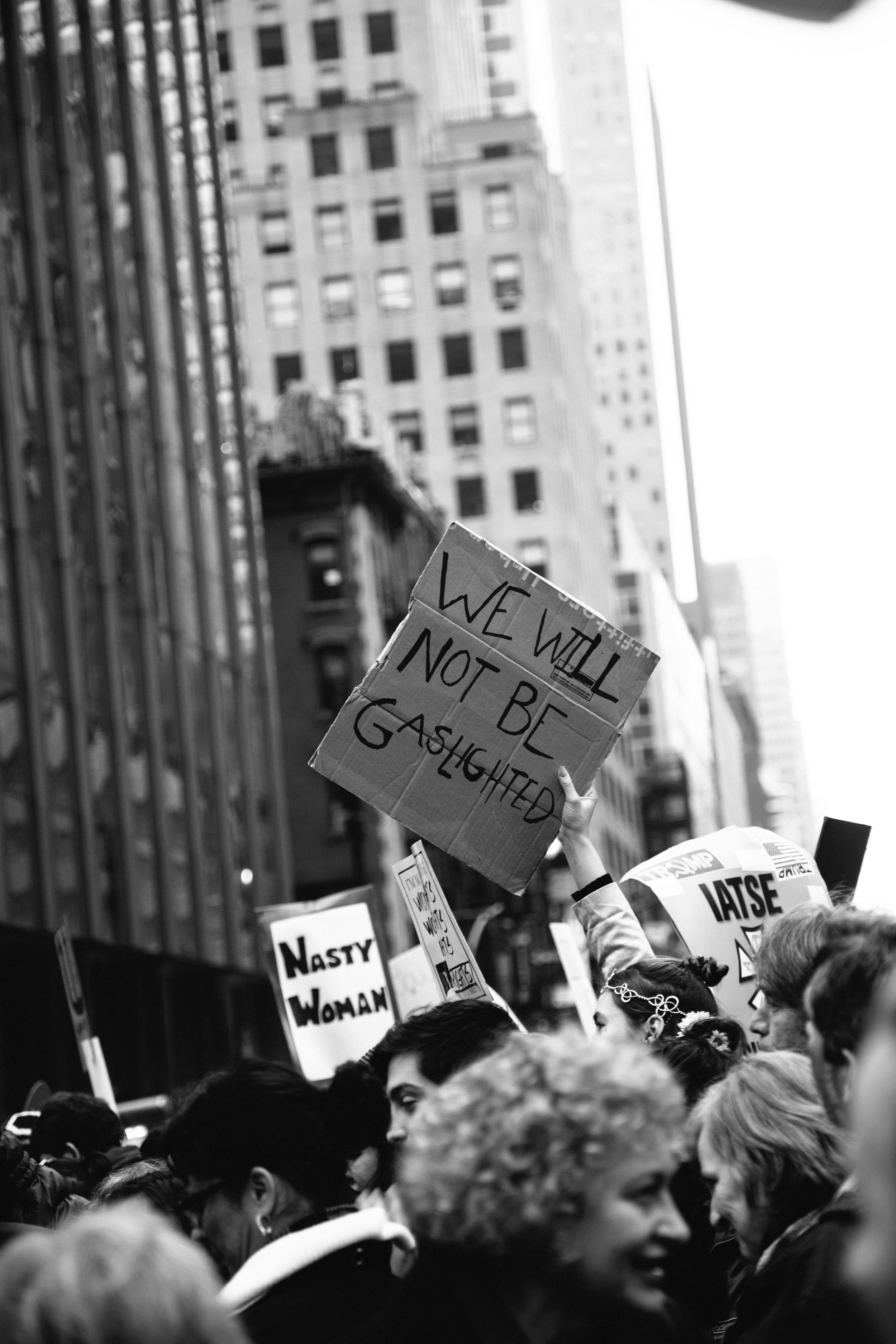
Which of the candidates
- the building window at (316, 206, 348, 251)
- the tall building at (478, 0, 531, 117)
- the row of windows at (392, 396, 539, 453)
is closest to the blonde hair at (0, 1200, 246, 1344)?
the row of windows at (392, 396, 539, 453)

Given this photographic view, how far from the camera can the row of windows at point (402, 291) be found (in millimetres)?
90250

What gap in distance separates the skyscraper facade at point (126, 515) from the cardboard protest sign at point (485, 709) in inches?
667

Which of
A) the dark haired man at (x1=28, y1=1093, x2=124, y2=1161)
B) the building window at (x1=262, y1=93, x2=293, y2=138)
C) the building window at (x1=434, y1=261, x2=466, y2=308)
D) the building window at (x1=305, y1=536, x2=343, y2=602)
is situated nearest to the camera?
the dark haired man at (x1=28, y1=1093, x2=124, y2=1161)

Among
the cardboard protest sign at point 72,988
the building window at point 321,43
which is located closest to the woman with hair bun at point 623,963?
the cardboard protest sign at point 72,988

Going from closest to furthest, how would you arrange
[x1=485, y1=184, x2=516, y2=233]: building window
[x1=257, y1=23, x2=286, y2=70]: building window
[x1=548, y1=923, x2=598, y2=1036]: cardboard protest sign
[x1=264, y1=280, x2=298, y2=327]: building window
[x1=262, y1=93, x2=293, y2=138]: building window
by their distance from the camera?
1. [x1=548, y1=923, x2=598, y2=1036]: cardboard protest sign
2. [x1=485, y1=184, x2=516, y2=233]: building window
3. [x1=264, y1=280, x2=298, y2=327]: building window
4. [x1=262, y1=93, x2=293, y2=138]: building window
5. [x1=257, y1=23, x2=286, y2=70]: building window

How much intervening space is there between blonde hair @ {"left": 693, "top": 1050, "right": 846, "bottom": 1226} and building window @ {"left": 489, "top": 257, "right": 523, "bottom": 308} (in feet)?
288

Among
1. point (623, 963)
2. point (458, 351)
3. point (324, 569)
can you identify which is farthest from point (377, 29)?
point (623, 963)

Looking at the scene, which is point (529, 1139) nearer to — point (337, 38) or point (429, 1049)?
point (429, 1049)

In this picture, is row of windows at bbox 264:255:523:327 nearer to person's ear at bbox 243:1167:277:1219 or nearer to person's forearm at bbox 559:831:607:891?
person's forearm at bbox 559:831:607:891

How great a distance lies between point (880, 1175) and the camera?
1895 mm

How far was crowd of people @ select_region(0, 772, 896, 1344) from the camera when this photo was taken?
2.41 metres

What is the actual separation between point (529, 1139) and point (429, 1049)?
1.71 m

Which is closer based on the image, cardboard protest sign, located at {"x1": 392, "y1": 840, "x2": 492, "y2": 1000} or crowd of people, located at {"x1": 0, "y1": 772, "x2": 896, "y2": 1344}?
crowd of people, located at {"x1": 0, "y1": 772, "x2": 896, "y2": 1344}

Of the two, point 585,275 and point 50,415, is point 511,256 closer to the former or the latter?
point 50,415
